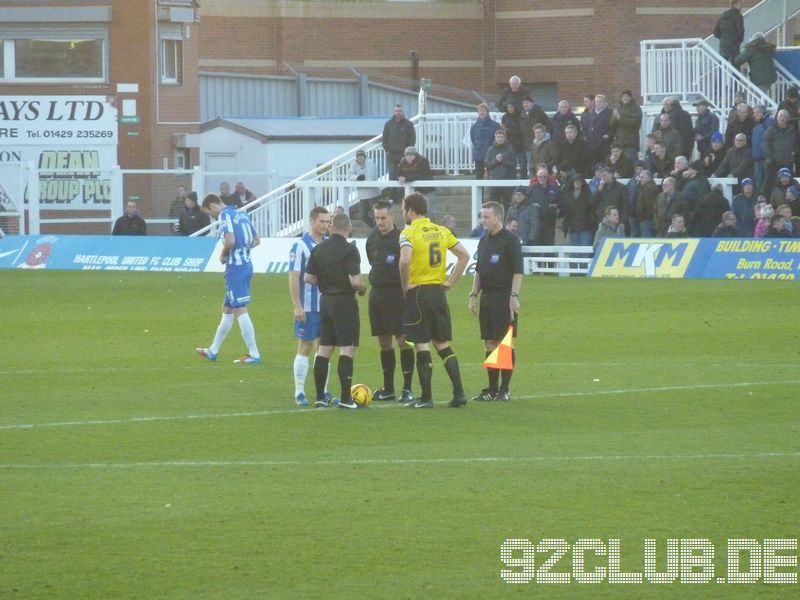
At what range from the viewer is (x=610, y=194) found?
1143 inches

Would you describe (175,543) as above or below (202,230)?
below

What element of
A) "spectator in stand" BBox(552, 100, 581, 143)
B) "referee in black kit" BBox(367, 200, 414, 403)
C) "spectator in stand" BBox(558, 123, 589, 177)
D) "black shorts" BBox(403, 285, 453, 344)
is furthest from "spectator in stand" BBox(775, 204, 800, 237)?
"black shorts" BBox(403, 285, 453, 344)

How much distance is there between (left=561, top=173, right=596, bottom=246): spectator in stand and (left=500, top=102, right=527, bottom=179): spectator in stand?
2415mm

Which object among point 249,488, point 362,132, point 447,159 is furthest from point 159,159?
point 249,488

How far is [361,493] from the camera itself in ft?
33.0

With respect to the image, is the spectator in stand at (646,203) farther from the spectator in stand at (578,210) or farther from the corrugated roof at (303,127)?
the corrugated roof at (303,127)

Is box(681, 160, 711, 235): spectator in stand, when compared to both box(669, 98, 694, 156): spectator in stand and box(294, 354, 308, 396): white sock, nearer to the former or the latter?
box(669, 98, 694, 156): spectator in stand

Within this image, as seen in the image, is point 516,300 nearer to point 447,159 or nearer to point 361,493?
point 361,493

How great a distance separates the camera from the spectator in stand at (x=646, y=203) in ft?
92.9

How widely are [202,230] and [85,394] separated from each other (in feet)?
68.5

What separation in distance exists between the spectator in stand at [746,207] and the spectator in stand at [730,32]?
20.4ft

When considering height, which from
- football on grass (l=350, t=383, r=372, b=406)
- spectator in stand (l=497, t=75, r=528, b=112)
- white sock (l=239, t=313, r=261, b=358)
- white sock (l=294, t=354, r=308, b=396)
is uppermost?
spectator in stand (l=497, t=75, r=528, b=112)

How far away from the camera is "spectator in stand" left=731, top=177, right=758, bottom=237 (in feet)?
90.2

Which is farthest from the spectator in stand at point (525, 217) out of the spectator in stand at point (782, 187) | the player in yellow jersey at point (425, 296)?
the player in yellow jersey at point (425, 296)
